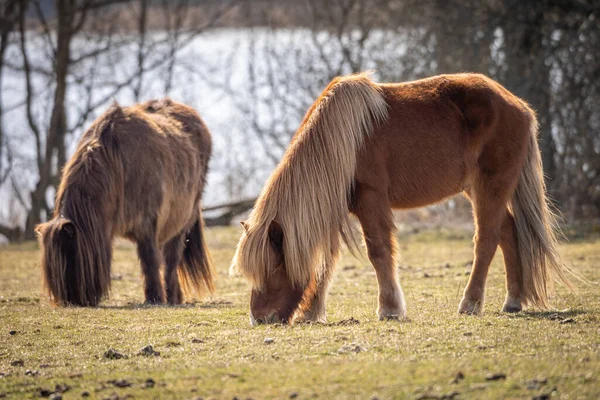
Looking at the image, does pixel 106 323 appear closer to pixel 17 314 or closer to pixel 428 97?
pixel 17 314

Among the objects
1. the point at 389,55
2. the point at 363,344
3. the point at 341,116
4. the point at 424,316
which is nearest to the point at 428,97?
the point at 341,116

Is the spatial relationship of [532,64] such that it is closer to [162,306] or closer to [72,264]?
[162,306]

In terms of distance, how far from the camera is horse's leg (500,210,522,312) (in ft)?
20.1

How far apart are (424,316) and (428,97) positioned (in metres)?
1.66

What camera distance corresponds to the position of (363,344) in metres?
4.66

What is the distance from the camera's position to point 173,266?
854 cm

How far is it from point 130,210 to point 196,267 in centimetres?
143

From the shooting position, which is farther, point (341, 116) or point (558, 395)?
point (341, 116)

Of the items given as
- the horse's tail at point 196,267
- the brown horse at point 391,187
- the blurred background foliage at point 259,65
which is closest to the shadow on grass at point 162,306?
the horse's tail at point 196,267

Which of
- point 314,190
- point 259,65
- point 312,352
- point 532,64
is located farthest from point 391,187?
point 259,65

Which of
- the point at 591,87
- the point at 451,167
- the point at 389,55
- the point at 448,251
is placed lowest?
the point at 448,251

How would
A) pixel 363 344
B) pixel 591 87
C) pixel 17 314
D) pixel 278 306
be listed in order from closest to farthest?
pixel 363 344 → pixel 278 306 → pixel 17 314 → pixel 591 87

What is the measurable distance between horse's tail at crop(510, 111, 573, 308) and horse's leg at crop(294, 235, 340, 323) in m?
1.47

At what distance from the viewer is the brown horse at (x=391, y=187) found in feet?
18.1
